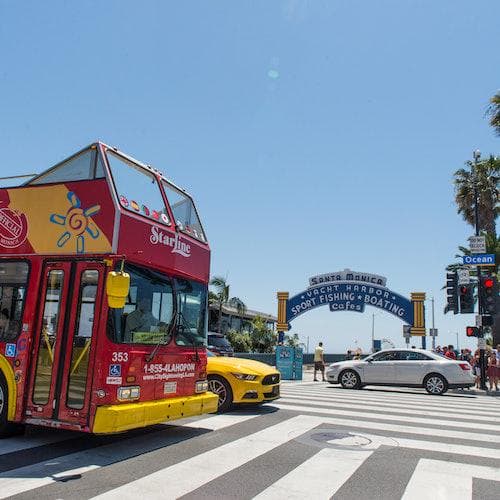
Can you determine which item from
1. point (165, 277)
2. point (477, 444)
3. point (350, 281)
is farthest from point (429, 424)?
point (350, 281)

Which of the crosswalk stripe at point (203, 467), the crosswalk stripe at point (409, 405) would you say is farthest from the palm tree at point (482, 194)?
the crosswalk stripe at point (203, 467)

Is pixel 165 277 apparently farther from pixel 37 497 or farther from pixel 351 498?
pixel 351 498

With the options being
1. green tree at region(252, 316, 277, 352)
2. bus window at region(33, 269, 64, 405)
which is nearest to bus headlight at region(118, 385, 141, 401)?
bus window at region(33, 269, 64, 405)

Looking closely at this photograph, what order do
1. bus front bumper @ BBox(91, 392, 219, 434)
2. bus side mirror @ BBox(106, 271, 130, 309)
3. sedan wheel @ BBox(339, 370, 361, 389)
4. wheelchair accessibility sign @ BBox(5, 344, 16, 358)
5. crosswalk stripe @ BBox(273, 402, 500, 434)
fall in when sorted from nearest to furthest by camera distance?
bus side mirror @ BBox(106, 271, 130, 309)
bus front bumper @ BBox(91, 392, 219, 434)
wheelchair accessibility sign @ BBox(5, 344, 16, 358)
crosswalk stripe @ BBox(273, 402, 500, 434)
sedan wheel @ BBox(339, 370, 361, 389)

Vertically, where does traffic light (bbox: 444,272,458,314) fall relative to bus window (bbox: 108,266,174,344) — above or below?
above

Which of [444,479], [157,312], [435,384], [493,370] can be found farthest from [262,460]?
[493,370]

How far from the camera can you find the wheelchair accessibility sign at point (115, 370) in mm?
6109

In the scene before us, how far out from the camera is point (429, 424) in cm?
900

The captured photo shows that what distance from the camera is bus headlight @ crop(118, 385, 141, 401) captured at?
6.17 metres

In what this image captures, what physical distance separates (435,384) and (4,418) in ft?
43.5

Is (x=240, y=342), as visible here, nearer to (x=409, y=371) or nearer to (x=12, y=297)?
(x=409, y=371)

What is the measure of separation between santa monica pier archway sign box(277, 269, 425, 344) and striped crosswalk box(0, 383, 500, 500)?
67.2 ft

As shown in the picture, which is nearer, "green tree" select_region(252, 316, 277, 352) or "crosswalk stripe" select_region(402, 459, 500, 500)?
"crosswalk stripe" select_region(402, 459, 500, 500)

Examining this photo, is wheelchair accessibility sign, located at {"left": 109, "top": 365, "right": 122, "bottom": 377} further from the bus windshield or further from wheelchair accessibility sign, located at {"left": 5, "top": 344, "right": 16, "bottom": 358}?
wheelchair accessibility sign, located at {"left": 5, "top": 344, "right": 16, "bottom": 358}
